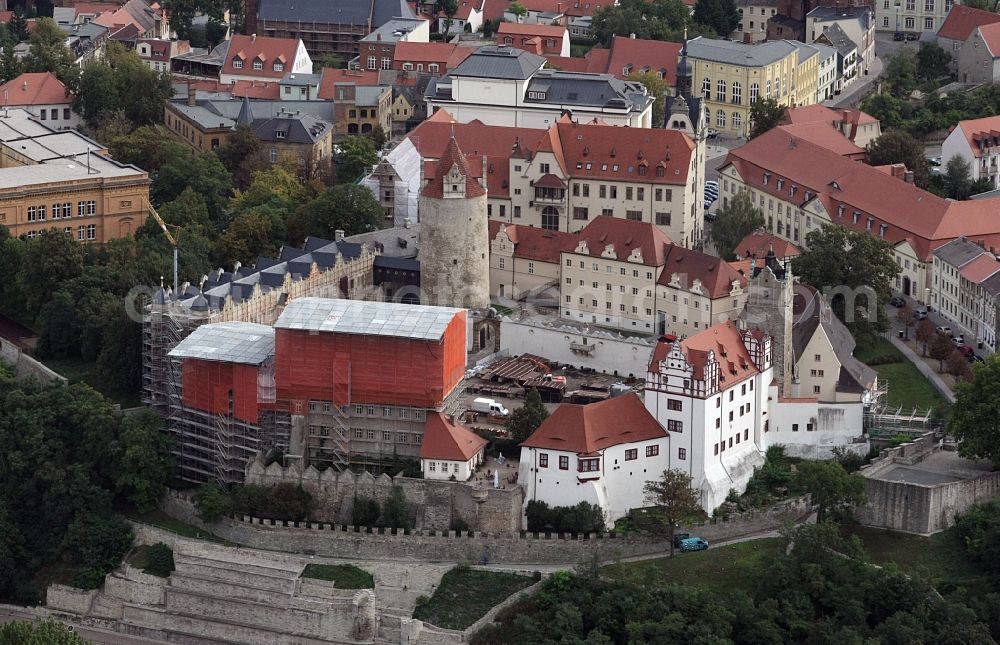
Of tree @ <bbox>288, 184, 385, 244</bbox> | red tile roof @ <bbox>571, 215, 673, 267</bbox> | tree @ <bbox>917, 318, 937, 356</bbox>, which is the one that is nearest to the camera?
tree @ <bbox>917, 318, 937, 356</bbox>

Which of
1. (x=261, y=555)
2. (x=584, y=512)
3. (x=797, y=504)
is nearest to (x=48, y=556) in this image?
(x=261, y=555)

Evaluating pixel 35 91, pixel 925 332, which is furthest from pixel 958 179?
pixel 35 91

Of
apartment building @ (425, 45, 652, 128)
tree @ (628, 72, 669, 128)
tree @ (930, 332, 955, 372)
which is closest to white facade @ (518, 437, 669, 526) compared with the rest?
tree @ (930, 332, 955, 372)

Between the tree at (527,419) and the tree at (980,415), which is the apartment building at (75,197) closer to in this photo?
the tree at (527,419)

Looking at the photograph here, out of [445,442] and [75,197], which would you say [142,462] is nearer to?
[445,442]

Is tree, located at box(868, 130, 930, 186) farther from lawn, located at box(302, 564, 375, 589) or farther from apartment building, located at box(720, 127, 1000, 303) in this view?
lawn, located at box(302, 564, 375, 589)

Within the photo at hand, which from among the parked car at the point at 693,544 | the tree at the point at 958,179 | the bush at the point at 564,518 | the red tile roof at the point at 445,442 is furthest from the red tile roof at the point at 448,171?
the tree at the point at 958,179
